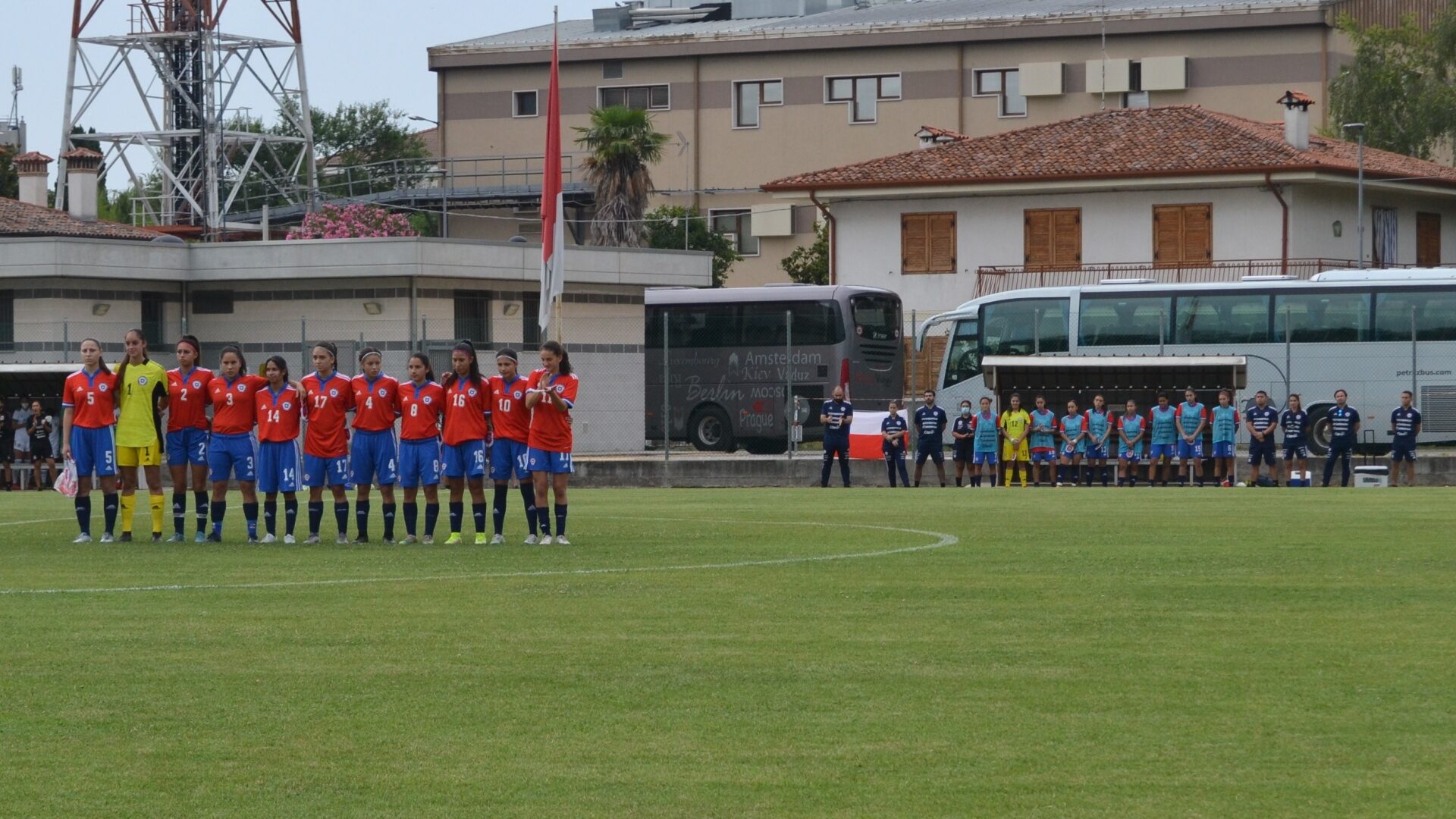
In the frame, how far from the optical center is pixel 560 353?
1755 cm

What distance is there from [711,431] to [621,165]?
70.4 feet

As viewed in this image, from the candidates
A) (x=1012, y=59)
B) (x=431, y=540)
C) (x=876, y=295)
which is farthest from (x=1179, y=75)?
(x=431, y=540)

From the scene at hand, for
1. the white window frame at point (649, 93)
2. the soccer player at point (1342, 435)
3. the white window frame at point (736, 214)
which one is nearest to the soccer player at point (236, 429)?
the soccer player at point (1342, 435)

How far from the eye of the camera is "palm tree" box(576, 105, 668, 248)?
63.4 meters

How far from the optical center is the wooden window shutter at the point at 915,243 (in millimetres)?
55375

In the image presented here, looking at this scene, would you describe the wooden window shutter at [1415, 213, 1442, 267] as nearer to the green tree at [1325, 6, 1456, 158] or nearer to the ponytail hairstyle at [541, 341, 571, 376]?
the green tree at [1325, 6, 1456, 158]

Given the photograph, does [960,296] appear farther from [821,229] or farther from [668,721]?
[668,721]

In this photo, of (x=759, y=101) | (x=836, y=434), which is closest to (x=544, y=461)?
(x=836, y=434)

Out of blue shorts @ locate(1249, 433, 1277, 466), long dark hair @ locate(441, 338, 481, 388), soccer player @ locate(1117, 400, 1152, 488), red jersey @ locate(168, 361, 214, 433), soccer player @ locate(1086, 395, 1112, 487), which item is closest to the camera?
long dark hair @ locate(441, 338, 481, 388)

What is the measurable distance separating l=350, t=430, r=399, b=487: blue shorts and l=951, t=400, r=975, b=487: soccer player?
52.5 ft

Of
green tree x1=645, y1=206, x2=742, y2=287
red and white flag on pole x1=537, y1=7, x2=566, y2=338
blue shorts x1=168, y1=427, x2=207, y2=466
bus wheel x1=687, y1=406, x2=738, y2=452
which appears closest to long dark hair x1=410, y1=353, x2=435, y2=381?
blue shorts x1=168, y1=427, x2=207, y2=466

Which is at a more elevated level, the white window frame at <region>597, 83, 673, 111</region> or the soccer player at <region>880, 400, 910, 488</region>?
the white window frame at <region>597, 83, 673, 111</region>

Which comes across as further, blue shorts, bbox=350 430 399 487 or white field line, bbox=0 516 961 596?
blue shorts, bbox=350 430 399 487

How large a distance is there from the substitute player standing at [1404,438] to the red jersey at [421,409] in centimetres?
1762
